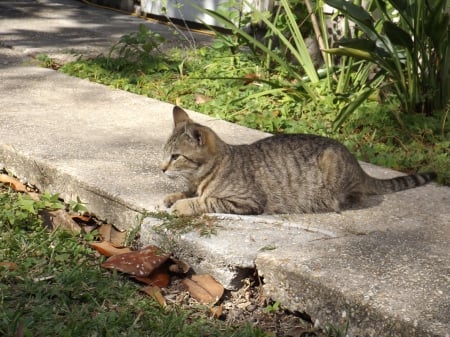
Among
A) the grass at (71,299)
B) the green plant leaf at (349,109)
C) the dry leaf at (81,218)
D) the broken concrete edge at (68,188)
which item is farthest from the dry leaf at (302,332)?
the green plant leaf at (349,109)

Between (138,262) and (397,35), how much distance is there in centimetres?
293

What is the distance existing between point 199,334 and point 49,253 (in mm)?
1087

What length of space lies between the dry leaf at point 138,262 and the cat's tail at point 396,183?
1422 millimetres

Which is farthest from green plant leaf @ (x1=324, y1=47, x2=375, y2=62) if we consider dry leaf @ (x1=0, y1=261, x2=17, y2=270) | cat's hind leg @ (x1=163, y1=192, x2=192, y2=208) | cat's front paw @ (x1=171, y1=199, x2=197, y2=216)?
dry leaf @ (x1=0, y1=261, x2=17, y2=270)

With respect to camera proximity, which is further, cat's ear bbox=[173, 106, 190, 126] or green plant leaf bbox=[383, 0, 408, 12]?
green plant leaf bbox=[383, 0, 408, 12]

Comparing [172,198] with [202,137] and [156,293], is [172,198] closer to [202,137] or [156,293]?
[202,137]

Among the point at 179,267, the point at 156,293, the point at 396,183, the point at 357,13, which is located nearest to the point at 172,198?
the point at 179,267

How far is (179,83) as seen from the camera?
729 cm

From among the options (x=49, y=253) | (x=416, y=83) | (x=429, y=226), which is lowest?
(x=49, y=253)

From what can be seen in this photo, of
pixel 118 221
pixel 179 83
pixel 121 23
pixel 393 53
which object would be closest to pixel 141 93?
pixel 179 83

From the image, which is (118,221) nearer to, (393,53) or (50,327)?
(50,327)

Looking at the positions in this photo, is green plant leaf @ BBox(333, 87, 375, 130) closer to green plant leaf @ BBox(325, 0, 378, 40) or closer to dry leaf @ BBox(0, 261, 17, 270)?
green plant leaf @ BBox(325, 0, 378, 40)

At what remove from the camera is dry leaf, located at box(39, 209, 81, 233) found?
177 inches

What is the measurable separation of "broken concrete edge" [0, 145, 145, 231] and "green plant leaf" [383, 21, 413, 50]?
254 cm
